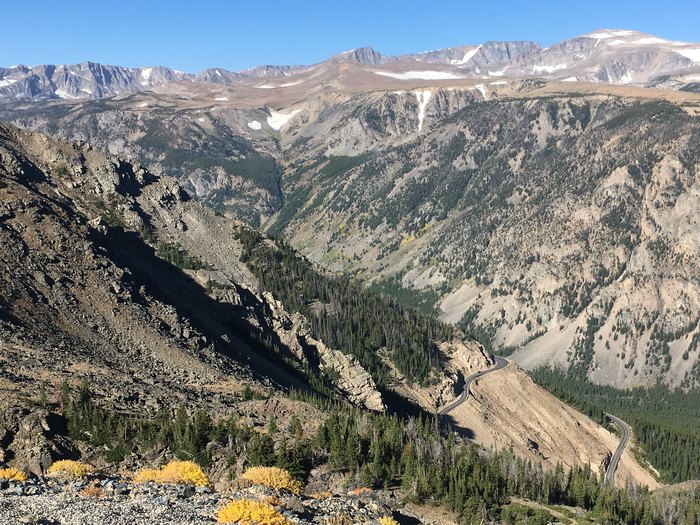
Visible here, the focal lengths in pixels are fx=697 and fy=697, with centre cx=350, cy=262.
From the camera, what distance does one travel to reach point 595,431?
149500 millimetres

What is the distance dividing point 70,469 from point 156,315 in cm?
5217

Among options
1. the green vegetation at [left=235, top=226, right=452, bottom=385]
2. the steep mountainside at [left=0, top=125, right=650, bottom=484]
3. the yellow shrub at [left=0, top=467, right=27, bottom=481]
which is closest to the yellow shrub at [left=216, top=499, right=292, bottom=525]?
the yellow shrub at [left=0, top=467, right=27, bottom=481]

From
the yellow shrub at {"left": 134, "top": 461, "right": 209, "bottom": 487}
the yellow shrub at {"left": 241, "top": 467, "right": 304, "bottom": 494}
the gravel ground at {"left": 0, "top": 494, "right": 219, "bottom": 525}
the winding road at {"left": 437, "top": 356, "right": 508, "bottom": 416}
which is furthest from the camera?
the winding road at {"left": 437, "top": 356, "right": 508, "bottom": 416}

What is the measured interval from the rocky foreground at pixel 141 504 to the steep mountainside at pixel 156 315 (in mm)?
9602

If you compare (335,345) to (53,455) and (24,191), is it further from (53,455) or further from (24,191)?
(53,455)

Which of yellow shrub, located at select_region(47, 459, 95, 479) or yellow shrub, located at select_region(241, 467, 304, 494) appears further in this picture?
yellow shrub, located at select_region(241, 467, 304, 494)

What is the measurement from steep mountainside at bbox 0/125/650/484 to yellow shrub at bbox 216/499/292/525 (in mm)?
17785

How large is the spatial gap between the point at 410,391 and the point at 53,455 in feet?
299

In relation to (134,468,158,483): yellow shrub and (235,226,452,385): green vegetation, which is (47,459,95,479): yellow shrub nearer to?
(134,468,158,483): yellow shrub

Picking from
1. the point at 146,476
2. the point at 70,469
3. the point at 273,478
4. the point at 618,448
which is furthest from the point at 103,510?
the point at 618,448

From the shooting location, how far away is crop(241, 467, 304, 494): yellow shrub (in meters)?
46.1

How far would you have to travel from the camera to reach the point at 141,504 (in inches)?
1507

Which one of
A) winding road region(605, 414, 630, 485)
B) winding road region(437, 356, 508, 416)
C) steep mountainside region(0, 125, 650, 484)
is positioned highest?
steep mountainside region(0, 125, 650, 484)

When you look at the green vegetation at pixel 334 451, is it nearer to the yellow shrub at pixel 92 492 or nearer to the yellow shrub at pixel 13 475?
the yellow shrub at pixel 13 475
